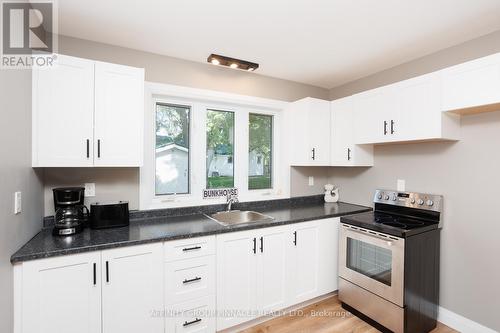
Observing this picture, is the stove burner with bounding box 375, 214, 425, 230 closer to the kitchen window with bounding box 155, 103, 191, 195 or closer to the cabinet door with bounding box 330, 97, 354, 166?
the cabinet door with bounding box 330, 97, 354, 166

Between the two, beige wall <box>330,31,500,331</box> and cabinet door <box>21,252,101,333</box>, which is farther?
beige wall <box>330,31,500,331</box>

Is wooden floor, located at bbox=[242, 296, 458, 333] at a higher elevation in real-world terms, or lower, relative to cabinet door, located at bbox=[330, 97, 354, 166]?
lower

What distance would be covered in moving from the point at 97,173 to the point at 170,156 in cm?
66

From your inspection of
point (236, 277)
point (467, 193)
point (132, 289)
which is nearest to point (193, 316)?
point (236, 277)

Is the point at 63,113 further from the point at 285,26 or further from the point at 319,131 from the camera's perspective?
the point at 319,131

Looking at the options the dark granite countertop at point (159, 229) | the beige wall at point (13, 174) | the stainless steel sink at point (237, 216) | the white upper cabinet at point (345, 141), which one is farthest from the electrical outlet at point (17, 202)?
the white upper cabinet at point (345, 141)

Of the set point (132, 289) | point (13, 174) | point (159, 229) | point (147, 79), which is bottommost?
point (132, 289)

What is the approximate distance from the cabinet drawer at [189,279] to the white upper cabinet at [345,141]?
72.4 inches

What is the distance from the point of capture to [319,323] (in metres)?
2.23

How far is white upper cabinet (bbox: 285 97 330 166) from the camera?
288 cm

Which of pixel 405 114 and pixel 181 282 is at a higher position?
pixel 405 114

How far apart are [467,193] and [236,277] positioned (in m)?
2.06

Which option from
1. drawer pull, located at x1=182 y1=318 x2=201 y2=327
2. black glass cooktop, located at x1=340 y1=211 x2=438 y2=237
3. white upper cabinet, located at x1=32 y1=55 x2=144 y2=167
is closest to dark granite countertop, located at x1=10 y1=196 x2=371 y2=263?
black glass cooktop, located at x1=340 y1=211 x2=438 y2=237

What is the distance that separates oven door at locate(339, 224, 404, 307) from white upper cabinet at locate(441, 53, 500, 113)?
1.13m
